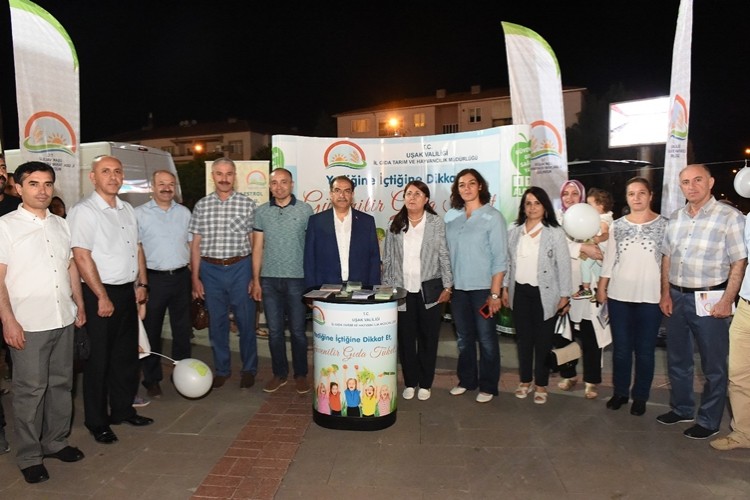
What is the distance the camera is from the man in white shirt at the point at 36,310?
11.0 ft

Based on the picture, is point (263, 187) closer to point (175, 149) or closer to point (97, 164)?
point (97, 164)

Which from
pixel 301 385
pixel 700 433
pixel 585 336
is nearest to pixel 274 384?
pixel 301 385

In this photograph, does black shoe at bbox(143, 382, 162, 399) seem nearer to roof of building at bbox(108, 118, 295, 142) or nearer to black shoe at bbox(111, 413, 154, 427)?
black shoe at bbox(111, 413, 154, 427)

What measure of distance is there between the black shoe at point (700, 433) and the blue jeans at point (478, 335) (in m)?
1.49

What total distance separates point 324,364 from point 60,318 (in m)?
1.80

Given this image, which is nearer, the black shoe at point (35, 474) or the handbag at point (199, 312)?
the black shoe at point (35, 474)

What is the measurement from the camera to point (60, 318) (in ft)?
11.6

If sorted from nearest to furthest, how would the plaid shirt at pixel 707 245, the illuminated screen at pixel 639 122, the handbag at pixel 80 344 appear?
1. the handbag at pixel 80 344
2. the plaid shirt at pixel 707 245
3. the illuminated screen at pixel 639 122

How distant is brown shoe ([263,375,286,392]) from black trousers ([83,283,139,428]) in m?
1.17

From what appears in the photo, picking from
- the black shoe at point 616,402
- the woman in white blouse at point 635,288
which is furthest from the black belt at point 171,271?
the black shoe at point 616,402

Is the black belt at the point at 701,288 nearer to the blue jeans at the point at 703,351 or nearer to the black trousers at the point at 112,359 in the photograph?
the blue jeans at the point at 703,351

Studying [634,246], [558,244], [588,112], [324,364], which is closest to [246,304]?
[324,364]

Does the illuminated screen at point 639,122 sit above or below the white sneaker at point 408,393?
above

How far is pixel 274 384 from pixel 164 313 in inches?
47.7
